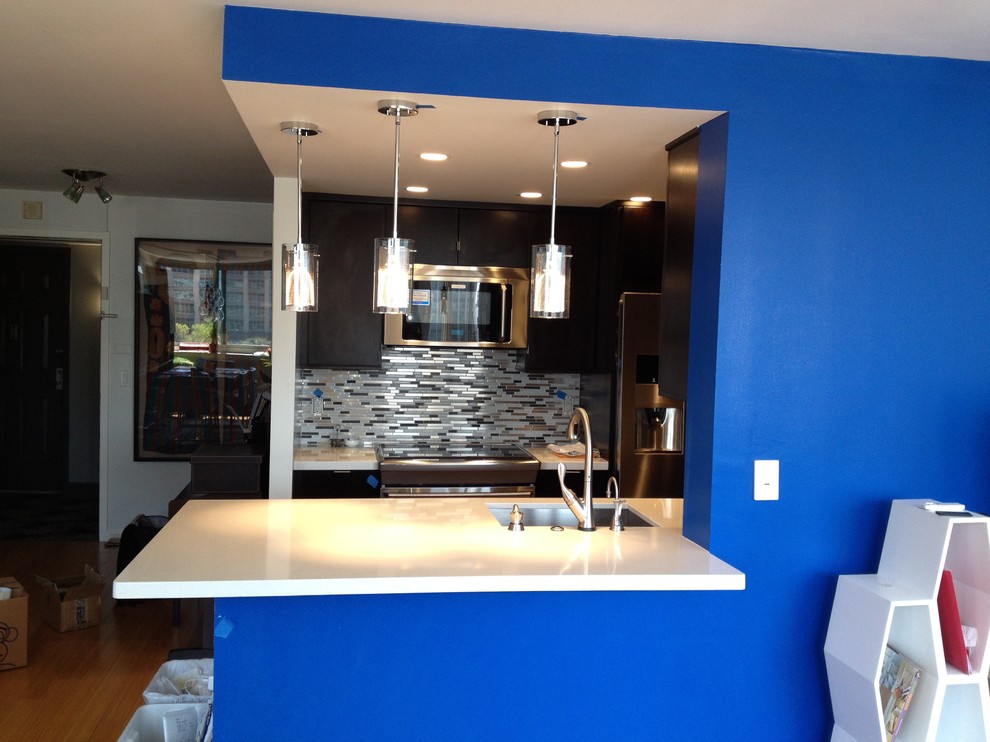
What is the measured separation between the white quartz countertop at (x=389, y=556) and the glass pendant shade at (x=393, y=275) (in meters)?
0.71

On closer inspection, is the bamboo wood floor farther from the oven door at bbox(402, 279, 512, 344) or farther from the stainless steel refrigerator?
the stainless steel refrigerator

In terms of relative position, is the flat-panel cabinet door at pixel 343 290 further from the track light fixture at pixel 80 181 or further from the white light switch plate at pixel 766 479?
the white light switch plate at pixel 766 479

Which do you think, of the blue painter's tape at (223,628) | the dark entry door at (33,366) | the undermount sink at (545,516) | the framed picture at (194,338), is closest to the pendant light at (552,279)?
the undermount sink at (545,516)

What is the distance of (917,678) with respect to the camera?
2.44 metres

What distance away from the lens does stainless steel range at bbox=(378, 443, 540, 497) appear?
14.5ft

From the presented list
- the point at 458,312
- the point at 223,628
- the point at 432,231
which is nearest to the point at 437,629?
the point at 223,628

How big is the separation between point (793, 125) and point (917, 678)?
5.35 ft

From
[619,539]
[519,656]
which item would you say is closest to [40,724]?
[519,656]

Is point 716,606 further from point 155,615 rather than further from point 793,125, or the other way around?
point 155,615

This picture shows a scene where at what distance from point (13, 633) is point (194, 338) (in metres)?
2.61

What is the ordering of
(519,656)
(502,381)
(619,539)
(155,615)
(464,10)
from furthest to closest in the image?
(502,381), (155,615), (619,539), (519,656), (464,10)

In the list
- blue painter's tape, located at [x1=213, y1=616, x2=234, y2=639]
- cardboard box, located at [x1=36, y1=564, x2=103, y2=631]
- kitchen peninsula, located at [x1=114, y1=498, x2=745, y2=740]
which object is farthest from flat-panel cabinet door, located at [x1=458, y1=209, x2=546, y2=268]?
blue painter's tape, located at [x1=213, y1=616, x2=234, y2=639]

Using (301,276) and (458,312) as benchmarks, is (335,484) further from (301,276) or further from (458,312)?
(301,276)

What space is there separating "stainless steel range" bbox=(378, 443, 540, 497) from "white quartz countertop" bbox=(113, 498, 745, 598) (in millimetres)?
1267
